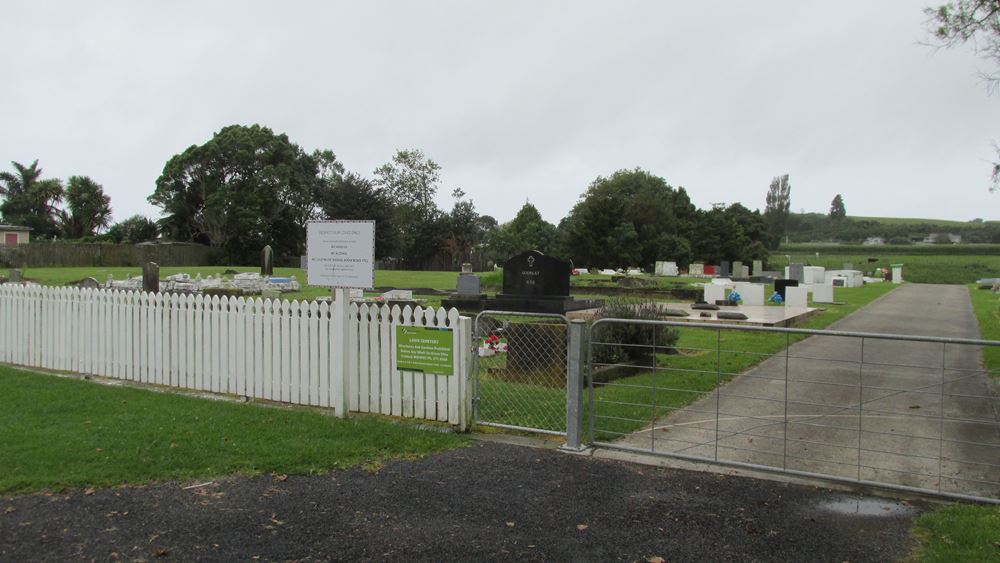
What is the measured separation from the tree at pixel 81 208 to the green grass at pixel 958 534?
7425 cm

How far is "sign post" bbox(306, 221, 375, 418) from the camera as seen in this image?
24.2ft

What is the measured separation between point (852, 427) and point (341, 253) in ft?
18.4

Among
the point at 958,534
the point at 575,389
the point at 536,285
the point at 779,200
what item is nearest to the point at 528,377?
the point at 575,389

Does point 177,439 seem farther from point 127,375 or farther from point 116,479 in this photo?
point 127,375

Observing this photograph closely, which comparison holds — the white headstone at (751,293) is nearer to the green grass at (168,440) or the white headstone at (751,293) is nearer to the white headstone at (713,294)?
the white headstone at (713,294)

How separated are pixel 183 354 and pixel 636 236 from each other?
50378 mm

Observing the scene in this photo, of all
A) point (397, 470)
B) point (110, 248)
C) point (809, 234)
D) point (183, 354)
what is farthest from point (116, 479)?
point (809, 234)

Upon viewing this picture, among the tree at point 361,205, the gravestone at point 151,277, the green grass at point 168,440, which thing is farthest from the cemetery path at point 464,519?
the tree at point 361,205

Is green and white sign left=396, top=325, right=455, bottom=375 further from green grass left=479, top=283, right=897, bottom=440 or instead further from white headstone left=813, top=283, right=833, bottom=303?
white headstone left=813, top=283, right=833, bottom=303

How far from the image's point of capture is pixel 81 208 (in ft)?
216

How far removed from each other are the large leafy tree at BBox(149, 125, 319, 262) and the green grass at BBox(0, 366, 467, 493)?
50226mm

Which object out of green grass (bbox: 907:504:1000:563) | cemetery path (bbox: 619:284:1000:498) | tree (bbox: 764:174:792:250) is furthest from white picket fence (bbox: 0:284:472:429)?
tree (bbox: 764:174:792:250)

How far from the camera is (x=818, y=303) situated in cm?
2606

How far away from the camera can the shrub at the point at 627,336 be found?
32.8 feet
